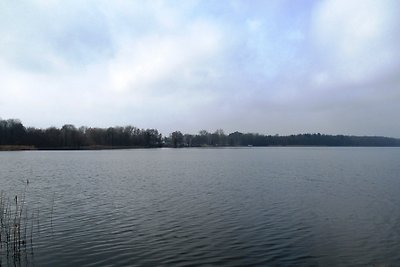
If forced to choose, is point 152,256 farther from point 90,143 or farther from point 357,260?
point 90,143

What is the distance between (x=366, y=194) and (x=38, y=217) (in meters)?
24.6

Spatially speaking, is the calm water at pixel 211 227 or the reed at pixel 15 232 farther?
the calm water at pixel 211 227

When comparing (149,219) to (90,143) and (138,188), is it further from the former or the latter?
(90,143)

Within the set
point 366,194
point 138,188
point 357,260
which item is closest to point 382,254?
point 357,260

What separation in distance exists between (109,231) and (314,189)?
21030mm

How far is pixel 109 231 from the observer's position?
15.9 meters

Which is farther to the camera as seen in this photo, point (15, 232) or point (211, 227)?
point (211, 227)

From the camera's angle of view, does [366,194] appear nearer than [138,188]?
Yes

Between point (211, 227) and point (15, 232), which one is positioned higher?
point (15, 232)

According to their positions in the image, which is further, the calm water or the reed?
the calm water

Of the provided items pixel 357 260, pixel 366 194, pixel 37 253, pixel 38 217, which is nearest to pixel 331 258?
pixel 357 260

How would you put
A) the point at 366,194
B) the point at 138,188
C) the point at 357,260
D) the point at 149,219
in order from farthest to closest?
the point at 138,188
the point at 366,194
the point at 149,219
the point at 357,260

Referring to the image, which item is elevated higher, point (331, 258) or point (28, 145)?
point (28, 145)

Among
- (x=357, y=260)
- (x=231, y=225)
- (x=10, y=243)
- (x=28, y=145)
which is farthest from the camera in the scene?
(x=28, y=145)
